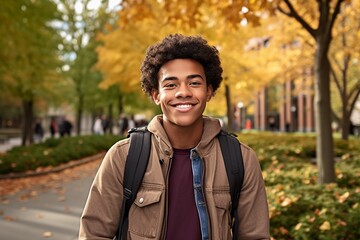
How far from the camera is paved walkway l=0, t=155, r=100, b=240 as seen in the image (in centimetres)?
607

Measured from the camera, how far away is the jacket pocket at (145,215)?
6.40 ft

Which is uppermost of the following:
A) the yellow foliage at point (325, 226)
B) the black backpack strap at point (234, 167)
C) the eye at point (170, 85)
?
the eye at point (170, 85)

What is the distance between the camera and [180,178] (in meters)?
2.02

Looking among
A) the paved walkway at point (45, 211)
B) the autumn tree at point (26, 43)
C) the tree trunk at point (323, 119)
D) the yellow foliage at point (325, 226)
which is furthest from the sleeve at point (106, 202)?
the autumn tree at point (26, 43)

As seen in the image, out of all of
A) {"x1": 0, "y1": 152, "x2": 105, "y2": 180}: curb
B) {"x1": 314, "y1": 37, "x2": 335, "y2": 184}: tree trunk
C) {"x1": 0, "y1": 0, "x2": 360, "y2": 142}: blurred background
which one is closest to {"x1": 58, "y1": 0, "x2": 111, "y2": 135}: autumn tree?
{"x1": 0, "y1": 0, "x2": 360, "y2": 142}: blurred background

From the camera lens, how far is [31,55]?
15.6 metres

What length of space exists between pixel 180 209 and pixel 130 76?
613 inches

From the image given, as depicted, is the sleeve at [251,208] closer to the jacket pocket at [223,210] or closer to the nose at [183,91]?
the jacket pocket at [223,210]

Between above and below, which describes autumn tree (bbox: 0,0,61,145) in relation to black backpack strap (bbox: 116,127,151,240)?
above

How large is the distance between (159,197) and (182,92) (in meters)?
0.53

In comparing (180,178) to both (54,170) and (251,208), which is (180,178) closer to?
(251,208)

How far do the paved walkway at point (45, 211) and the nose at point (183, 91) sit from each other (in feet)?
14.3

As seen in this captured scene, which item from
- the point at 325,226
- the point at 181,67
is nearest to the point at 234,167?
the point at 181,67

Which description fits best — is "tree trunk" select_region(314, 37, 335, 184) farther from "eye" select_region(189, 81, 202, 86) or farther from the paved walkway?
"eye" select_region(189, 81, 202, 86)
